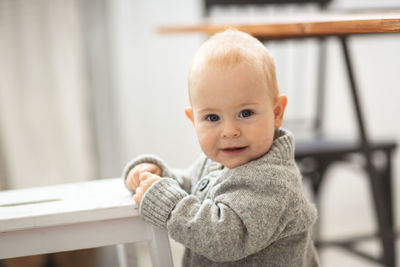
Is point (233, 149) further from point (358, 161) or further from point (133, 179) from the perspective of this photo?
point (358, 161)

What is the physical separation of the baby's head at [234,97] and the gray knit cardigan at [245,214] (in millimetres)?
30

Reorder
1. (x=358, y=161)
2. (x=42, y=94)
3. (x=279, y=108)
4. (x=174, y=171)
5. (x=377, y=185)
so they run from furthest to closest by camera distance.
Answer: (x=42, y=94) → (x=358, y=161) → (x=377, y=185) → (x=174, y=171) → (x=279, y=108)

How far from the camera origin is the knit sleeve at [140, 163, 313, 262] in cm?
59

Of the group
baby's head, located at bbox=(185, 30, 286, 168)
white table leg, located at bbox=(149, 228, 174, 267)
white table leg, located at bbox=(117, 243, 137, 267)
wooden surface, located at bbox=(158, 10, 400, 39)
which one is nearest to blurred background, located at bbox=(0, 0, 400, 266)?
wooden surface, located at bbox=(158, 10, 400, 39)

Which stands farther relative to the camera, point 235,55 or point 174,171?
point 174,171

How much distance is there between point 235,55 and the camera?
2.03 ft

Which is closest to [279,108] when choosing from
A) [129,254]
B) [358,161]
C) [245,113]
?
[245,113]

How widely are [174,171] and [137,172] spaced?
110mm

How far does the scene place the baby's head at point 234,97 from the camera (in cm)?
62

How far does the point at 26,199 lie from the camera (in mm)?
714

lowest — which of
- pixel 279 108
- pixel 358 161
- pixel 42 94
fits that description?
pixel 358 161

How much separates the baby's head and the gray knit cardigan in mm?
30

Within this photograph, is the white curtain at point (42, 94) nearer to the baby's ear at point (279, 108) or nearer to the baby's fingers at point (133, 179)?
the baby's fingers at point (133, 179)

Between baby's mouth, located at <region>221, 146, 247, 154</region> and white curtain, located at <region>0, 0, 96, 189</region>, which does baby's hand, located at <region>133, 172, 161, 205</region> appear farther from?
white curtain, located at <region>0, 0, 96, 189</region>
